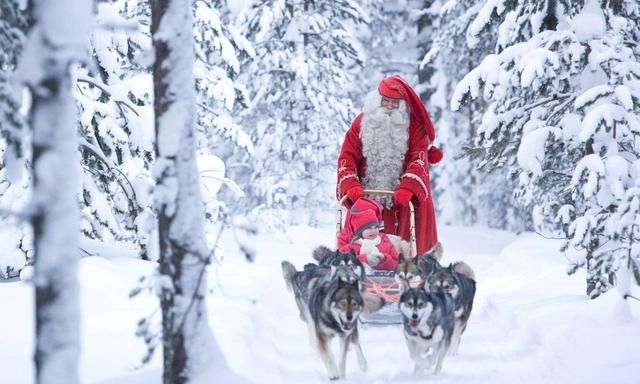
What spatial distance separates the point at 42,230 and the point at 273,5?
1395 cm

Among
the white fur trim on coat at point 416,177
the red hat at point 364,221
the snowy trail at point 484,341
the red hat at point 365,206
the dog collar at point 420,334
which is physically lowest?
the snowy trail at point 484,341

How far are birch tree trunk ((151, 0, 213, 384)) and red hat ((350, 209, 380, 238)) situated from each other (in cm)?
413

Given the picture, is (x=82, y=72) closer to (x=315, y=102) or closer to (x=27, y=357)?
(x=27, y=357)

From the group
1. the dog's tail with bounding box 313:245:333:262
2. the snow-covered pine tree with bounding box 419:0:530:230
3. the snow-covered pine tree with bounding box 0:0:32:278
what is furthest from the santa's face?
the snow-covered pine tree with bounding box 419:0:530:230

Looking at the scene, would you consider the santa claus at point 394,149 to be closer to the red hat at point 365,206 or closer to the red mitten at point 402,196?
the red mitten at point 402,196

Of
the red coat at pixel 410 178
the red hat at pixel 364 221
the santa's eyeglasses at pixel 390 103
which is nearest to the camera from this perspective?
the red hat at pixel 364 221

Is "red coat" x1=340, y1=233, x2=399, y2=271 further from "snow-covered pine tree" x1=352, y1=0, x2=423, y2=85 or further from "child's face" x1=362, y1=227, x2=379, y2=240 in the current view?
"snow-covered pine tree" x1=352, y1=0, x2=423, y2=85

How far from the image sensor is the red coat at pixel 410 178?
339 inches

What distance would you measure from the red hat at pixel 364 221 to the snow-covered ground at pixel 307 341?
1217mm

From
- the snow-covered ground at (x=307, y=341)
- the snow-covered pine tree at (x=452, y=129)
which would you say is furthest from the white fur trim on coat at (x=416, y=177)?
the snow-covered pine tree at (x=452, y=129)

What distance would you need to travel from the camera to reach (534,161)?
6.81 meters

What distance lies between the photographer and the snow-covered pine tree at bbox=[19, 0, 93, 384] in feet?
10.00

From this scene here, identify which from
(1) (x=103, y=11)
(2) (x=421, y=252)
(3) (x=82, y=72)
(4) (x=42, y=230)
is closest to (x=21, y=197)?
(3) (x=82, y=72)

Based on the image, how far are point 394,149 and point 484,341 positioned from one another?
9.84 ft
